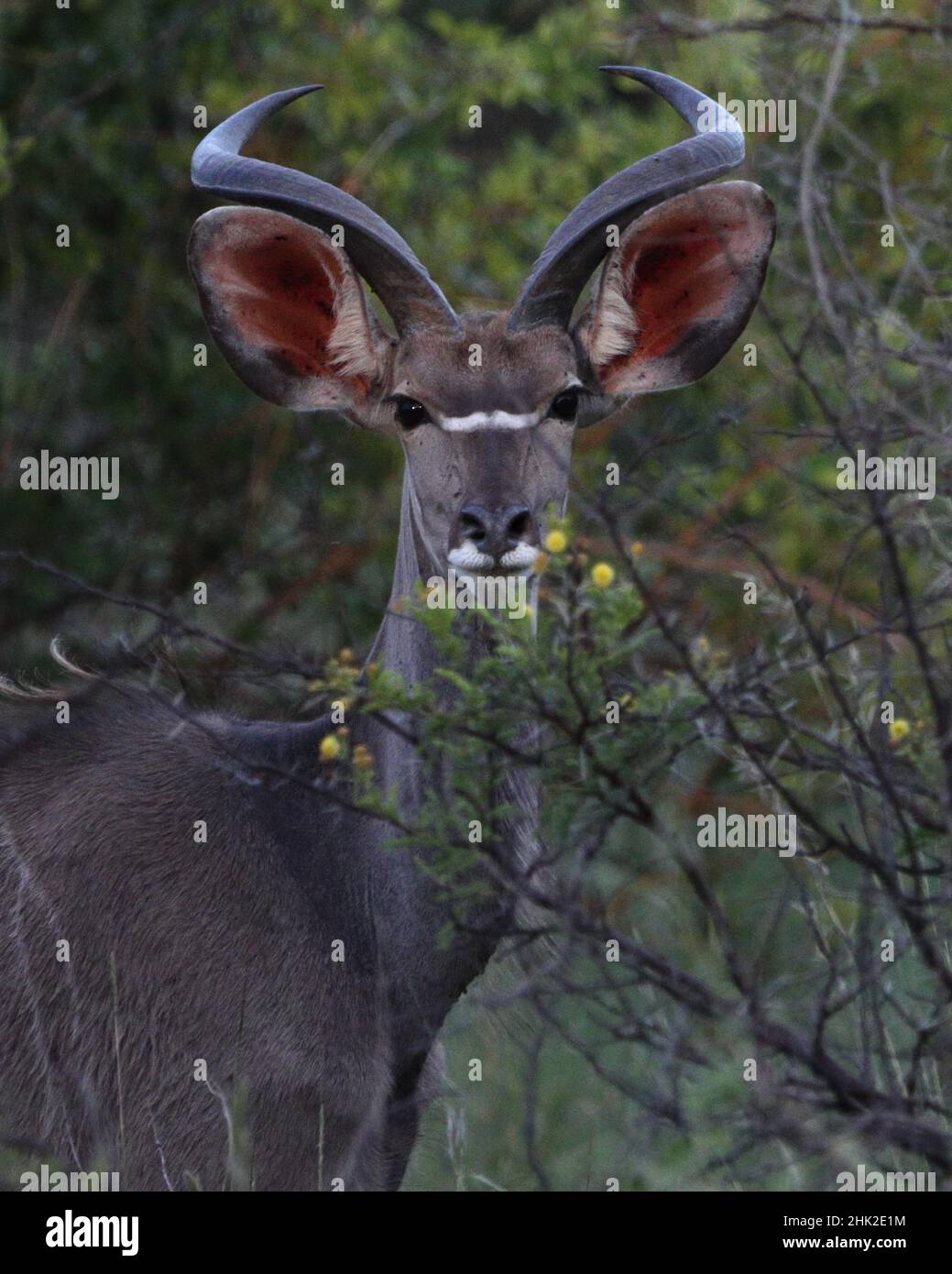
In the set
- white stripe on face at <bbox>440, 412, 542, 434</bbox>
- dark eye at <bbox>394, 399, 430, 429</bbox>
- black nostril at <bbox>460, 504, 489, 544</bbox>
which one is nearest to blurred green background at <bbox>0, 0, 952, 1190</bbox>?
dark eye at <bbox>394, 399, 430, 429</bbox>

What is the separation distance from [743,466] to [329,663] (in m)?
4.33

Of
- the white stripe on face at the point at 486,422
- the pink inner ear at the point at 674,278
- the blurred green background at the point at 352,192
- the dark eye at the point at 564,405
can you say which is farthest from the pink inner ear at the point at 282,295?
the blurred green background at the point at 352,192

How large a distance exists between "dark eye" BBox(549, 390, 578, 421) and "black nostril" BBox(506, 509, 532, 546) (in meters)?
0.43

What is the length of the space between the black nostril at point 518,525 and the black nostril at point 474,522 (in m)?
0.05

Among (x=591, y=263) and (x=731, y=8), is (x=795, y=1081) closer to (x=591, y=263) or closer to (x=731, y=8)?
(x=591, y=263)

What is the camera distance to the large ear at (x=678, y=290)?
14.5ft

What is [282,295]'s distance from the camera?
456cm

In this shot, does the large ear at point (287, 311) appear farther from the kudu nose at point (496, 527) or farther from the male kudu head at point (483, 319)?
the kudu nose at point (496, 527)

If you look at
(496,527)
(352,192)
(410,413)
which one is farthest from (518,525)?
(352,192)

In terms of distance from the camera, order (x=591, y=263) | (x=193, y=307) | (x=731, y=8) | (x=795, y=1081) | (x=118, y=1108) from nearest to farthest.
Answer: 1. (x=795, y=1081)
2. (x=118, y=1108)
3. (x=591, y=263)
4. (x=731, y=8)
5. (x=193, y=307)

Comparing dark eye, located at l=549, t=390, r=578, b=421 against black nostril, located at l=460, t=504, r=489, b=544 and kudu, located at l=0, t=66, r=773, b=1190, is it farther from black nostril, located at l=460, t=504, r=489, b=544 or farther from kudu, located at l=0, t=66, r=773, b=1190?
black nostril, located at l=460, t=504, r=489, b=544

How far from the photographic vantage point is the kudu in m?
4.04

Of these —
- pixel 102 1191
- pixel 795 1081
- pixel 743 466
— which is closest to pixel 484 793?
pixel 795 1081

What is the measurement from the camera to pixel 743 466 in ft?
25.1
